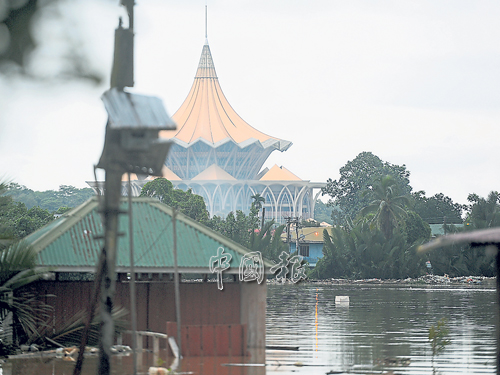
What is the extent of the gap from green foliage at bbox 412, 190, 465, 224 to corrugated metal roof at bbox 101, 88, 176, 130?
75122 mm

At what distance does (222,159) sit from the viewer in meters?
115

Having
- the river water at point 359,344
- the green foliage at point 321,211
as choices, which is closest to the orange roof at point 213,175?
the green foliage at point 321,211

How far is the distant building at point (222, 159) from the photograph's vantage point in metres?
111

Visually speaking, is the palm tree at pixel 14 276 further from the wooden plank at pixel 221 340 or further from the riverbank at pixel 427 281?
the riverbank at pixel 427 281

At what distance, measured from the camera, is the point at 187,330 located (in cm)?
1380

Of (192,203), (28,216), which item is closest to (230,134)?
(192,203)

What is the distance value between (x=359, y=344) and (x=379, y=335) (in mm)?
2704

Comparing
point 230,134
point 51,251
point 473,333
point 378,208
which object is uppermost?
point 230,134

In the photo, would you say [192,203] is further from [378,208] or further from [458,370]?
[458,370]

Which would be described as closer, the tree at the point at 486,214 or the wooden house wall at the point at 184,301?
the wooden house wall at the point at 184,301

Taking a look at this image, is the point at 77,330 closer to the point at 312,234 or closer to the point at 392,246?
the point at 392,246

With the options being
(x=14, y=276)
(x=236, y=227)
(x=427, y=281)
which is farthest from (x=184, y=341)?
(x=236, y=227)

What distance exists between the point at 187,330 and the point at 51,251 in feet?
9.36

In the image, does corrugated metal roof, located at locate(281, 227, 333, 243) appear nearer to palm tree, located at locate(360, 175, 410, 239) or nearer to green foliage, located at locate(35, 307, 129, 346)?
palm tree, located at locate(360, 175, 410, 239)
